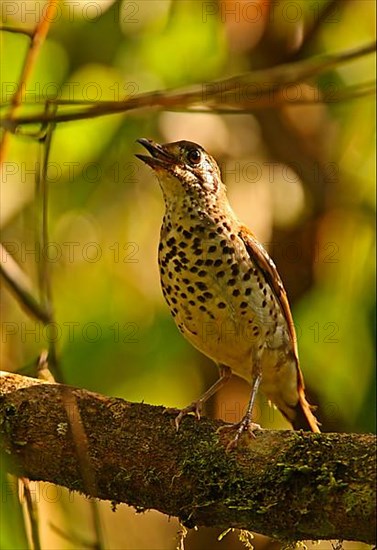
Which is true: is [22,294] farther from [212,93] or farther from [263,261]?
[263,261]

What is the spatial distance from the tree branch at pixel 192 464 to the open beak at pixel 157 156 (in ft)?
3.41

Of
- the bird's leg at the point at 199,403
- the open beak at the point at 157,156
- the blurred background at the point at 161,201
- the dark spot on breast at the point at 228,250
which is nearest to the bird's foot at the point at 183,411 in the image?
the bird's leg at the point at 199,403

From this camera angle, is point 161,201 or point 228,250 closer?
point 228,250

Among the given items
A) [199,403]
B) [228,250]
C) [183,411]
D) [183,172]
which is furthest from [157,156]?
[183,411]

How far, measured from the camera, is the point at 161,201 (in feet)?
17.6

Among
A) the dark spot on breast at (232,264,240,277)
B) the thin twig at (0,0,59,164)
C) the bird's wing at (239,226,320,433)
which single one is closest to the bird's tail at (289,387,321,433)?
the bird's wing at (239,226,320,433)

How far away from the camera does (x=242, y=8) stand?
5480 mm

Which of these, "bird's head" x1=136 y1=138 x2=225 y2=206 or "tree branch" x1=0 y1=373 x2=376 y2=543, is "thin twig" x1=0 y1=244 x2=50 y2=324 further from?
"bird's head" x1=136 y1=138 x2=225 y2=206

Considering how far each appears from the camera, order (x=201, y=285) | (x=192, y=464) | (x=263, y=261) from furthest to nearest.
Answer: (x=263, y=261)
(x=201, y=285)
(x=192, y=464)

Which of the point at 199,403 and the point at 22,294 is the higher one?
the point at 22,294

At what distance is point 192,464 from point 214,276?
0.93 metres

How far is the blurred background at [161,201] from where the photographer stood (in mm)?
4566

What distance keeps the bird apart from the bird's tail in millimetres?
267

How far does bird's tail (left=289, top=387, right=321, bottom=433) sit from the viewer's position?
4.45 m
